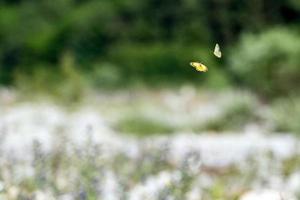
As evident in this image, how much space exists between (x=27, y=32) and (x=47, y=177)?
2133 cm

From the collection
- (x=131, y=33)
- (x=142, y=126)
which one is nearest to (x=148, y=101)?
(x=142, y=126)

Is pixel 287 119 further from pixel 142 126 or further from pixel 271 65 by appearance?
pixel 271 65

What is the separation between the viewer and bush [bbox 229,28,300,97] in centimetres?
1495

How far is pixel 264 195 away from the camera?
4.36m

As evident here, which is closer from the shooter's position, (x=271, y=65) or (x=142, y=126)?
(x=142, y=126)

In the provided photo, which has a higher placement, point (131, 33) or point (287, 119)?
point (131, 33)

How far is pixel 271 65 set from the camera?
15.6 meters

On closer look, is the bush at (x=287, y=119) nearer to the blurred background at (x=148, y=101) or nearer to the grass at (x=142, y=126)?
the blurred background at (x=148, y=101)

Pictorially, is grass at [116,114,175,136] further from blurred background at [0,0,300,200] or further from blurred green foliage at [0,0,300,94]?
blurred green foliage at [0,0,300,94]

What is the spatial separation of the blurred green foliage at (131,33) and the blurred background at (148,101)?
0.13 feet

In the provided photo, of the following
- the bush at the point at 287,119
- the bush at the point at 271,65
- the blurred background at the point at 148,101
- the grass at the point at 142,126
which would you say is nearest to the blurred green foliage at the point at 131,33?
the blurred background at the point at 148,101

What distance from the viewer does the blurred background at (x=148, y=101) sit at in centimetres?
509

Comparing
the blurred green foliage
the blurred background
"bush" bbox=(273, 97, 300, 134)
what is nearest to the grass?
the blurred background

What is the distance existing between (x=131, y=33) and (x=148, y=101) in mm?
8815
